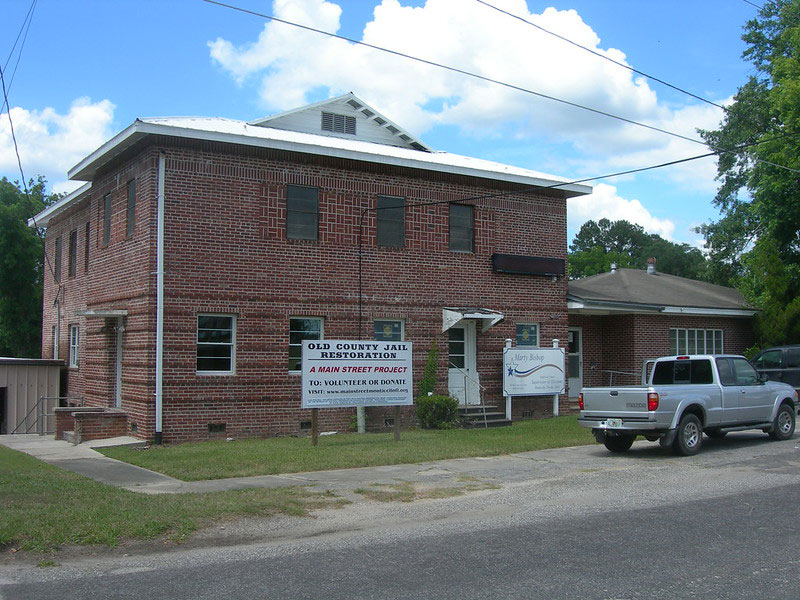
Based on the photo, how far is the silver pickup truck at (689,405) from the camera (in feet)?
42.9

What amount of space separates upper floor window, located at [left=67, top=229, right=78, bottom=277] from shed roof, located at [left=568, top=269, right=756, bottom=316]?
47.3ft

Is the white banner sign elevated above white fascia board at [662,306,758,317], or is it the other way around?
white fascia board at [662,306,758,317]

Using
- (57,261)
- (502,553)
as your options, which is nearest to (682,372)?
(502,553)

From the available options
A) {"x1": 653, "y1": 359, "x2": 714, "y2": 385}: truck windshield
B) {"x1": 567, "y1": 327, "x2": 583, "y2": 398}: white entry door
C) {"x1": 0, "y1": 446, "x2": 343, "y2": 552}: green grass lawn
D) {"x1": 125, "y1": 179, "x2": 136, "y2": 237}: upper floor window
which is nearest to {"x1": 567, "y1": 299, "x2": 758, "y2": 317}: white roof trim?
{"x1": 567, "y1": 327, "x2": 583, "y2": 398}: white entry door

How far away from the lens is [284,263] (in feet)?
57.2

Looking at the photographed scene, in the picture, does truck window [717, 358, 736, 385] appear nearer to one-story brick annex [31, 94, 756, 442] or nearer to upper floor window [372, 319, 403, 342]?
one-story brick annex [31, 94, 756, 442]

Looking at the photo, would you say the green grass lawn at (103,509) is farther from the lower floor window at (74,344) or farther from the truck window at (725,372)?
the lower floor window at (74,344)

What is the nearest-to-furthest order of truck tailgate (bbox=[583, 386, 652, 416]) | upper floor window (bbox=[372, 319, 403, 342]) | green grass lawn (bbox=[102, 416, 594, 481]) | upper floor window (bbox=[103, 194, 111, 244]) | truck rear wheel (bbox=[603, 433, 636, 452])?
green grass lawn (bbox=[102, 416, 594, 481])
truck tailgate (bbox=[583, 386, 652, 416])
truck rear wheel (bbox=[603, 433, 636, 452])
upper floor window (bbox=[372, 319, 403, 342])
upper floor window (bbox=[103, 194, 111, 244])

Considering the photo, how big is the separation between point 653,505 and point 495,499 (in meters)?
1.91

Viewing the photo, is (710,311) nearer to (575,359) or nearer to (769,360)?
(769,360)

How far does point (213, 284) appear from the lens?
54.5 feet

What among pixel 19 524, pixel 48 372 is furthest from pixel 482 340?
pixel 19 524

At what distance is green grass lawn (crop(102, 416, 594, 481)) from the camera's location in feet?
40.6

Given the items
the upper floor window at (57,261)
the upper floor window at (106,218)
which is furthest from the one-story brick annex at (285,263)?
the upper floor window at (57,261)
